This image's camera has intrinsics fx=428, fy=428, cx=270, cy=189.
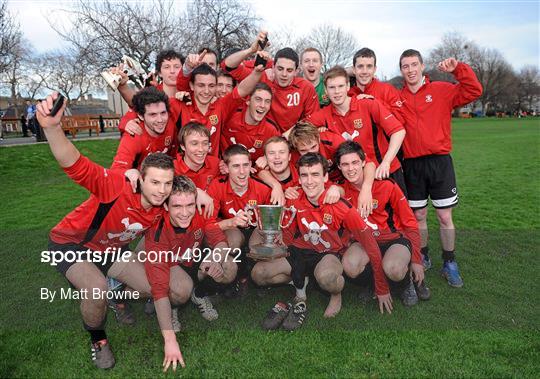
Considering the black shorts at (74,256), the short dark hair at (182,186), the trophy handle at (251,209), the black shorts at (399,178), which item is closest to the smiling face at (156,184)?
the short dark hair at (182,186)

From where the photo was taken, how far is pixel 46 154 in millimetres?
14789

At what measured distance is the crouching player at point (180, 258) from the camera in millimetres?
3217

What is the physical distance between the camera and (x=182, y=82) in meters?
4.75

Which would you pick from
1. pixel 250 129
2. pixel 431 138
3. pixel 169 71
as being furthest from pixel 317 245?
pixel 169 71

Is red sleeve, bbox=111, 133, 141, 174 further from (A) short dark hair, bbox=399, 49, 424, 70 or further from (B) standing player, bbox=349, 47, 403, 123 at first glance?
(A) short dark hair, bbox=399, 49, 424, 70

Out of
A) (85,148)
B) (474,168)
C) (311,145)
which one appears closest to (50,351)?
(311,145)

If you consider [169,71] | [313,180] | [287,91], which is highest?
[169,71]

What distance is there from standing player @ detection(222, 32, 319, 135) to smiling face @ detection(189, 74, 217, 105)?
0.52 metres

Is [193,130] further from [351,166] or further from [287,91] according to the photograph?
[351,166]

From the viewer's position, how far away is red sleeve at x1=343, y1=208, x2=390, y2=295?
153 inches

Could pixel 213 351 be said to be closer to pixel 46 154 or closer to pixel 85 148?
pixel 46 154

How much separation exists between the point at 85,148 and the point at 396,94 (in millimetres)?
14555

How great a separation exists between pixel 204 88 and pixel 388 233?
93.9 inches

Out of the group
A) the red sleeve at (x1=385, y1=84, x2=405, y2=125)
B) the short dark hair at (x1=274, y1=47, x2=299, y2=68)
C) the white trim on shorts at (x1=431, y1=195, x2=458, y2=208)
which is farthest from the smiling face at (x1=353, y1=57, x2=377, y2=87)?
the white trim on shorts at (x1=431, y1=195, x2=458, y2=208)
